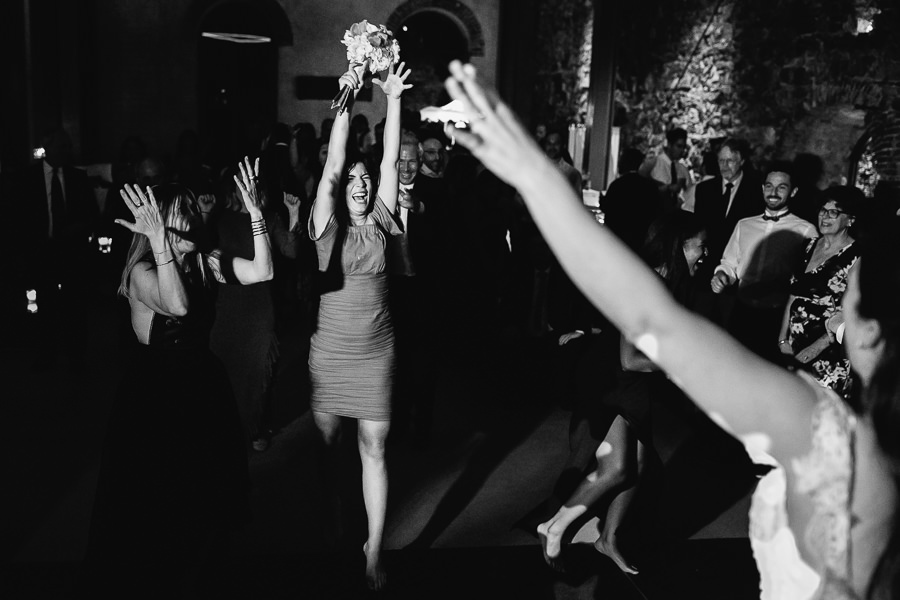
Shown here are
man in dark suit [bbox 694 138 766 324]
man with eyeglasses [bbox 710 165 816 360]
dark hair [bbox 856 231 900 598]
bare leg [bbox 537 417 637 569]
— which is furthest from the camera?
man in dark suit [bbox 694 138 766 324]

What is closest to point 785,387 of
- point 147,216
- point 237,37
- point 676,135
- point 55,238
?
point 147,216

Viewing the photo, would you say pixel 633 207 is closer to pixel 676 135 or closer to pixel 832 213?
pixel 832 213

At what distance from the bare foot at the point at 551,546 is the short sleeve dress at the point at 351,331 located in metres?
0.85

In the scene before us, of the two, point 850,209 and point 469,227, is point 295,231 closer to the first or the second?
point 469,227

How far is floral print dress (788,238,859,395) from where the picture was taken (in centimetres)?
440

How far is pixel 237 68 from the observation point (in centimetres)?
1579

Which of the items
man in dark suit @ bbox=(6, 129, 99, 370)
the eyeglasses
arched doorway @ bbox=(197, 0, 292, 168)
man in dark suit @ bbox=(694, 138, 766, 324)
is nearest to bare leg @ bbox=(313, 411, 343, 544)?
the eyeglasses

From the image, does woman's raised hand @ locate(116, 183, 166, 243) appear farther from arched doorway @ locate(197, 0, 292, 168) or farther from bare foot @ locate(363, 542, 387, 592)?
arched doorway @ locate(197, 0, 292, 168)

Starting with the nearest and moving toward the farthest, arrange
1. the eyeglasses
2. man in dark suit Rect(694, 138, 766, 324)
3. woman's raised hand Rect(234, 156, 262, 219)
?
woman's raised hand Rect(234, 156, 262, 219)
the eyeglasses
man in dark suit Rect(694, 138, 766, 324)

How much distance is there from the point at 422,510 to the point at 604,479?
3.22 feet

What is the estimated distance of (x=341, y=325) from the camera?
3562 mm

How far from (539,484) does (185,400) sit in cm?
219

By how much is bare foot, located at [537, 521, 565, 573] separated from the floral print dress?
1547 millimetres

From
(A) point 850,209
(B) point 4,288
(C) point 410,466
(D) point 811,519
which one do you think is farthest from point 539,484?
(B) point 4,288
